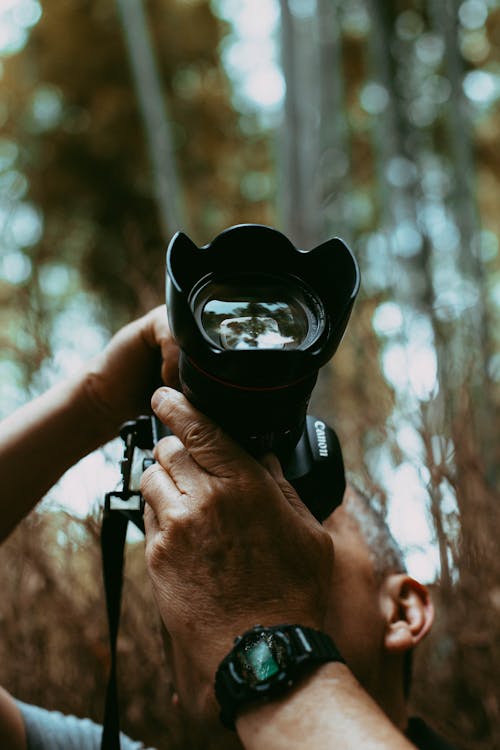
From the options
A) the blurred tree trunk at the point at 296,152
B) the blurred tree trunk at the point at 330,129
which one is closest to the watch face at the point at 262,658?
the blurred tree trunk at the point at 296,152

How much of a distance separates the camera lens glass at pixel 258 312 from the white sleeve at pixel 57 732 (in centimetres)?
83

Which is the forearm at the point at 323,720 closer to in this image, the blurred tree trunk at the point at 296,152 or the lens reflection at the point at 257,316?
the lens reflection at the point at 257,316

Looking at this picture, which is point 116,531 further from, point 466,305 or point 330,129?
point 330,129

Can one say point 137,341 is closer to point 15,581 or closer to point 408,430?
point 408,430

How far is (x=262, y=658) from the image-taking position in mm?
761

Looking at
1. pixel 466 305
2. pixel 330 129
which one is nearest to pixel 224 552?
pixel 466 305

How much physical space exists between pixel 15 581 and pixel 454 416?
1.26 metres

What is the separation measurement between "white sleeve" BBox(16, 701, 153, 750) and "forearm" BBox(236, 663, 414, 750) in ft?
2.14

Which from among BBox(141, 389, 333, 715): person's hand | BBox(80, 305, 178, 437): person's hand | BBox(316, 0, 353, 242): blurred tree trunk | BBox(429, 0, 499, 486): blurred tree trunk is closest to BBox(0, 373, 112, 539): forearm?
BBox(80, 305, 178, 437): person's hand

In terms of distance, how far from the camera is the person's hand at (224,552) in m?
0.80

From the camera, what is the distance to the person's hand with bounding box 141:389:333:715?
2.63ft

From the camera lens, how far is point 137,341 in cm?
125

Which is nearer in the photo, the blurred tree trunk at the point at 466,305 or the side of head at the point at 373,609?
the side of head at the point at 373,609

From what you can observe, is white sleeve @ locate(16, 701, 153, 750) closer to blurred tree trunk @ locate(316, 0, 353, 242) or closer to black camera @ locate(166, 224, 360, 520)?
black camera @ locate(166, 224, 360, 520)
